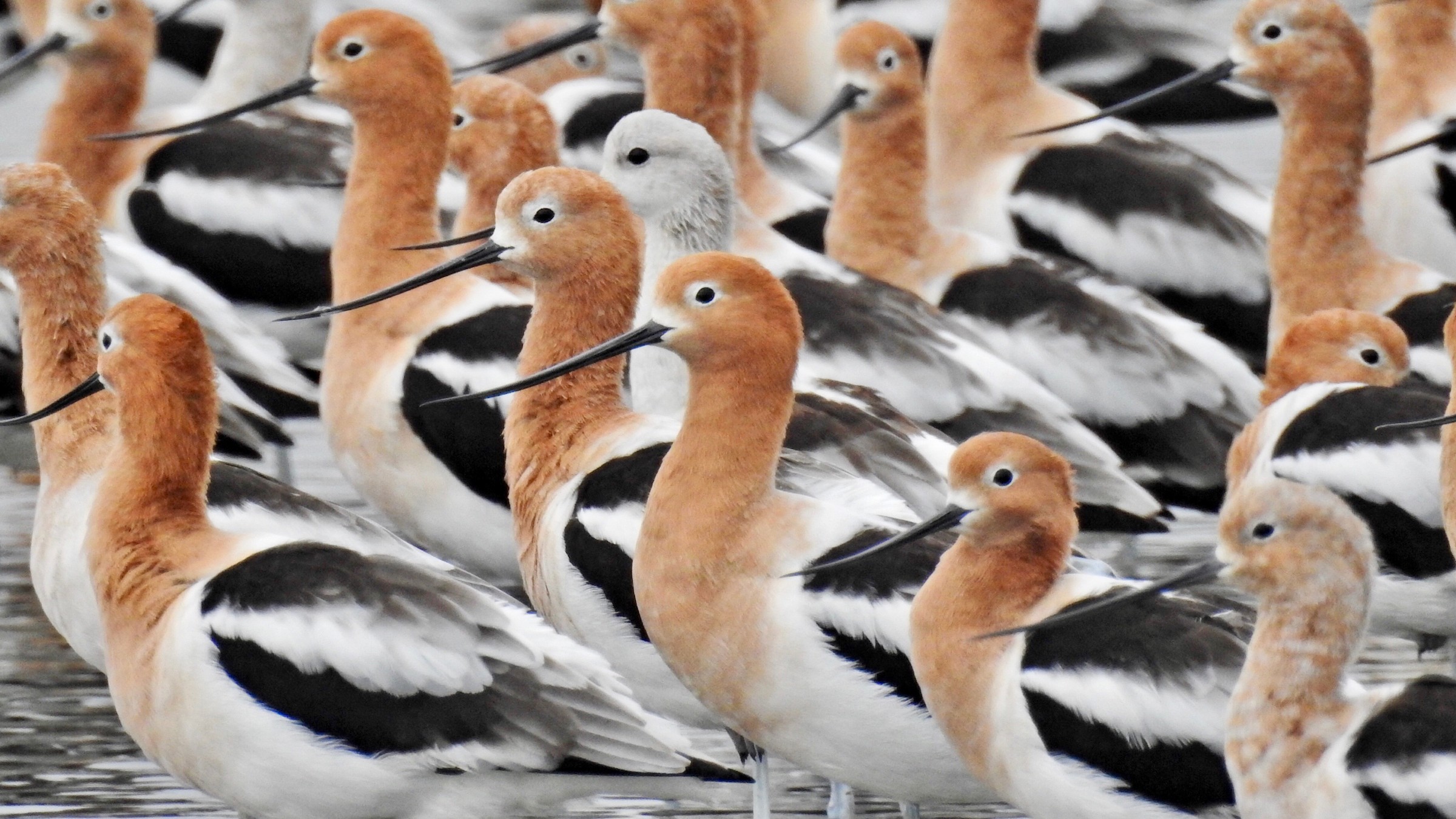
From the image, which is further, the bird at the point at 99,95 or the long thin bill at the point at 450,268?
the bird at the point at 99,95

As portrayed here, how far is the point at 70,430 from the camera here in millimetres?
7246

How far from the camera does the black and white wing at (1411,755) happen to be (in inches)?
193

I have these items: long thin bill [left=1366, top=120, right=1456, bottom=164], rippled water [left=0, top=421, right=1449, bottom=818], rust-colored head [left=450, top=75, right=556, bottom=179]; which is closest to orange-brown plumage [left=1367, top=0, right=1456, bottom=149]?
long thin bill [left=1366, top=120, right=1456, bottom=164]

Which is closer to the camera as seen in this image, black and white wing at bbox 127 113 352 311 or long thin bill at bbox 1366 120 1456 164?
long thin bill at bbox 1366 120 1456 164

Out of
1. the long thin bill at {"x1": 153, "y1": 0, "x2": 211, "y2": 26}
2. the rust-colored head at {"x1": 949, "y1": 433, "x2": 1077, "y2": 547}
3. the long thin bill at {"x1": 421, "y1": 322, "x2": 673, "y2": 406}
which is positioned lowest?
the rust-colored head at {"x1": 949, "y1": 433, "x2": 1077, "y2": 547}

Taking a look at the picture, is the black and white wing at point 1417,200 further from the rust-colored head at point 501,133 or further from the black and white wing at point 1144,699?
the black and white wing at point 1144,699

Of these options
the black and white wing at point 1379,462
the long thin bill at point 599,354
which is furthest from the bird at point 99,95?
the black and white wing at point 1379,462

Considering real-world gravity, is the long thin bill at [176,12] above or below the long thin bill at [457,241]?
above

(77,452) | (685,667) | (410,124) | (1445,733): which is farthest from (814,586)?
(410,124)

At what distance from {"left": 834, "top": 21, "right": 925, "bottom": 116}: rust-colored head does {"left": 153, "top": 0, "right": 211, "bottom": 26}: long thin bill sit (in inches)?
165

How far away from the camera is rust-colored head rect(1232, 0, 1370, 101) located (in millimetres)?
9156

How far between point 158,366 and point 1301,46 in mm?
4321

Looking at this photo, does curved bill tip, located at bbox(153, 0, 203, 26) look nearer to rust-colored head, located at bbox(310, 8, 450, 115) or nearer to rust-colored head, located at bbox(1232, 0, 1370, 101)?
rust-colored head, located at bbox(310, 8, 450, 115)

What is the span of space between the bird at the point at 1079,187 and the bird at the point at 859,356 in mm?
1732
